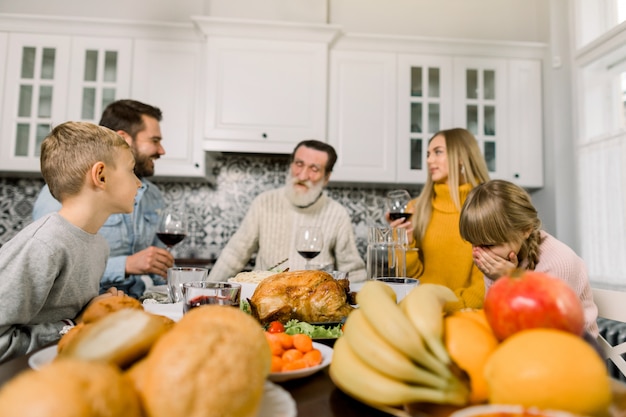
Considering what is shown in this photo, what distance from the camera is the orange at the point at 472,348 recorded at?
424mm

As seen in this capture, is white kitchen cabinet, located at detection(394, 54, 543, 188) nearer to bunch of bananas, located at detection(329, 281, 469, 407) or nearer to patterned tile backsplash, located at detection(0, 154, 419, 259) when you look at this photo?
patterned tile backsplash, located at detection(0, 154, 419, 259)

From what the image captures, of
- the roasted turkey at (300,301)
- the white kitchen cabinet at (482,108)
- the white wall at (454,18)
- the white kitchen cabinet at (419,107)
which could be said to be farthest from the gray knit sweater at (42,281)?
the white wall at (454,18)

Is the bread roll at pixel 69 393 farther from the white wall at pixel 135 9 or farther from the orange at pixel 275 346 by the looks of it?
the white wall at pixel 135 9

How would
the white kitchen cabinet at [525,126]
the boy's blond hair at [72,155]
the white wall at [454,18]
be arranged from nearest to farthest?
the boy's blond hair at [72,155]
the white kitchen cabinet at [525,126]
the white wall at [454,18]

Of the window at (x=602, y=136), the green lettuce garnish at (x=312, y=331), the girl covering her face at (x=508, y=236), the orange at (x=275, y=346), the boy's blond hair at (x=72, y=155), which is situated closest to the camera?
the orange at (x=275, y=346)

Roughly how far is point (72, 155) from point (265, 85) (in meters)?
2.10

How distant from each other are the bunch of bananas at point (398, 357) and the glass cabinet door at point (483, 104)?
3.15 m

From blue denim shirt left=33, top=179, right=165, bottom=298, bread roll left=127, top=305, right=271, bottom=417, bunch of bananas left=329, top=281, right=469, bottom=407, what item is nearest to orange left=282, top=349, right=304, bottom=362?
bunch of bananas left=329, top=281, right=469, bottom=407

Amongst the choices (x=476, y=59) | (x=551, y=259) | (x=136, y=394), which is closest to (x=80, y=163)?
(x=136, y=394)

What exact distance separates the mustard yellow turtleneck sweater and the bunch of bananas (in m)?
1.67

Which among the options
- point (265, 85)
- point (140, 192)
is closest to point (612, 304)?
point (140, 192)

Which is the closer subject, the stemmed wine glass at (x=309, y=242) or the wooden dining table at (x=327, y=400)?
the wooden dining table at (x=327, y=400)

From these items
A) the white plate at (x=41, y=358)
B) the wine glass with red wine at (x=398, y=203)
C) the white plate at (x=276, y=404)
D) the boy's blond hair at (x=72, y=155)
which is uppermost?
the boy's blond hair at (x=72, y=155)

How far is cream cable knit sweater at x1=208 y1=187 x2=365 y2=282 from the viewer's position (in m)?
2.67
